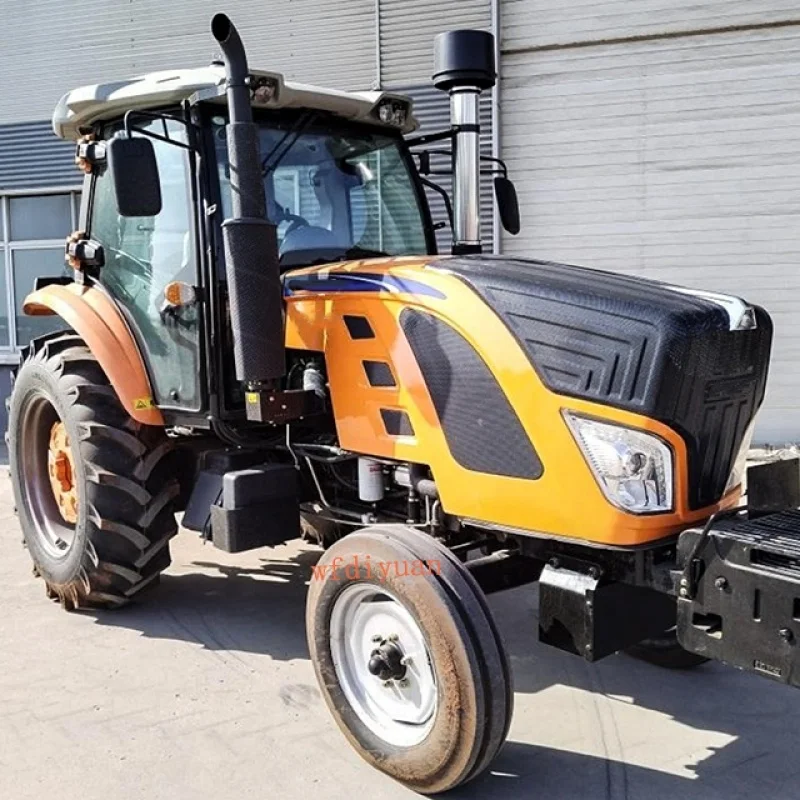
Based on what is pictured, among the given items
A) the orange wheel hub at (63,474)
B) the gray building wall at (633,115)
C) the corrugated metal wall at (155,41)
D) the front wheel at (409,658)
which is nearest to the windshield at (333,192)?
the front wheel at (409,658)

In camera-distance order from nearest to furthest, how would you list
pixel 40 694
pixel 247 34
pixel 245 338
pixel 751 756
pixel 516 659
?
pixel 751 756 → pixel 245 338 → pixel 40 694 → pixel 516 659 → pixel 247 34

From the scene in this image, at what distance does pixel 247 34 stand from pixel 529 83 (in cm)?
307

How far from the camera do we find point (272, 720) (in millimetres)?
3508

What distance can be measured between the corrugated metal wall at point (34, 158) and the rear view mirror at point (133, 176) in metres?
8.11

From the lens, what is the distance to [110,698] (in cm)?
370

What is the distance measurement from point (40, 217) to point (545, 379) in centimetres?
992

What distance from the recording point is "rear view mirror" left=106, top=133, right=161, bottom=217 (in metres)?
3.44

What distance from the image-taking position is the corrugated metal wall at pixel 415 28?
30.8ft

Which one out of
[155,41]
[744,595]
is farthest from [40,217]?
[744,595]

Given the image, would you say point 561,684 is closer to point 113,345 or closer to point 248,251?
point 248,251

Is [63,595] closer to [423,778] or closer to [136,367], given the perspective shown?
[136,367]

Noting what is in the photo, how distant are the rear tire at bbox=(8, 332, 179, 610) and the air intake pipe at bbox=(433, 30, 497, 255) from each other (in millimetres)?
1691

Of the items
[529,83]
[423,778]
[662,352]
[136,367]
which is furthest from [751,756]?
[529,83]

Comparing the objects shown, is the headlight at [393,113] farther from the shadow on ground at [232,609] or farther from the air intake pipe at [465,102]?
the shadow on ground at [232,609]
